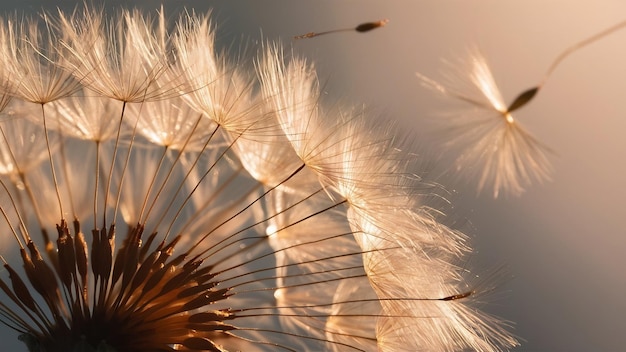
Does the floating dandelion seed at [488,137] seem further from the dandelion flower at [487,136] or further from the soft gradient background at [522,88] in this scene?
the soft gradient background at [522,88]

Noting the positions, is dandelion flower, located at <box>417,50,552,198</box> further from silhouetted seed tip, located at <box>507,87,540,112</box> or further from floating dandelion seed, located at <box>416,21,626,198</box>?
silhouetted seed tip, located at <box>507,87,540,112</box>

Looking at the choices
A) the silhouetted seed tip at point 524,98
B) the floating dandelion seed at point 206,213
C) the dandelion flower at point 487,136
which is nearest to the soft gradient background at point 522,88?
the floating dandelion seed at point 206,213

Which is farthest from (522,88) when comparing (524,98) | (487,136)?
(524,98)

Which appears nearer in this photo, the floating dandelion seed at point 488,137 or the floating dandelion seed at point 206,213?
the floating dandelion seed at point 488,137

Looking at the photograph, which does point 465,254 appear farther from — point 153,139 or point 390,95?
point 153,139

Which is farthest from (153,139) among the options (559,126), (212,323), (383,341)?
(559,126)

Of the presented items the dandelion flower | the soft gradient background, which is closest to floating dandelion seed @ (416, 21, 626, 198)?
the dandelion flower
